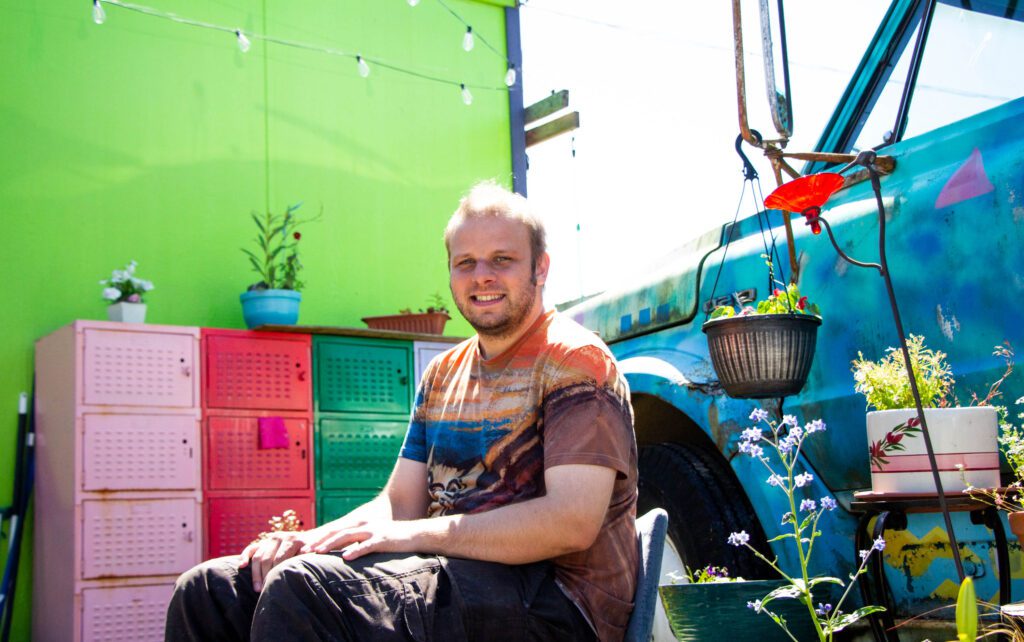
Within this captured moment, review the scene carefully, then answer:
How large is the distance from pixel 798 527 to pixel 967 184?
30.1 inches

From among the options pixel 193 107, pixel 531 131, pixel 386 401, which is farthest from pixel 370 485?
pixel 531 131

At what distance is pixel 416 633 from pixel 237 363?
4.05 metres

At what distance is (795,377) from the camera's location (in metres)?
2.34

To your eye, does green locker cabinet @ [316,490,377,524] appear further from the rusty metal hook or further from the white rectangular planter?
the white rectangular planter

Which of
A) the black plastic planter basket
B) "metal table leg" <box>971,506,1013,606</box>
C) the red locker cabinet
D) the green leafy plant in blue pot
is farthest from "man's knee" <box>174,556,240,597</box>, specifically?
the green leafy plant in blue pot

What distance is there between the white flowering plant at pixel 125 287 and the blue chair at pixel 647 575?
13.0 ft

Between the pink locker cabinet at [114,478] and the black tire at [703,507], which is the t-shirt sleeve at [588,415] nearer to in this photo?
the black tire at [703,507]

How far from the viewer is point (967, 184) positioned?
84.4 inches

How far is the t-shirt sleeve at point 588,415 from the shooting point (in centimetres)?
178

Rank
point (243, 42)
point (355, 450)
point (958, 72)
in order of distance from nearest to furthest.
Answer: point (958, 72)
point (355, 450)
point (243, 42)

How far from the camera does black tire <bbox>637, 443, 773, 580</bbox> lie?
2.59 m

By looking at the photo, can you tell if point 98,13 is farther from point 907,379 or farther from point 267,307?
point 907,379

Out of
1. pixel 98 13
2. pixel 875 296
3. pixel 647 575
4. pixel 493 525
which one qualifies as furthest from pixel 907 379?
pixel 98 13

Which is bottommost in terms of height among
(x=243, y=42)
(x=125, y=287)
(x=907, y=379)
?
(x=907, y=379)
